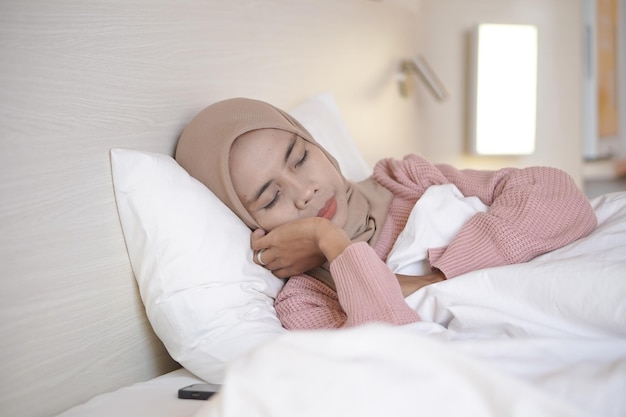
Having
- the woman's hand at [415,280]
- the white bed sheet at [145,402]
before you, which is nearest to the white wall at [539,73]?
the woman's hand at [415,280]

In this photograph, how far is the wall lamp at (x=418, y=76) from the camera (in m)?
2.66

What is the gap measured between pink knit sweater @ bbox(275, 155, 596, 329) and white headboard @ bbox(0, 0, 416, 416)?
1.11 ft

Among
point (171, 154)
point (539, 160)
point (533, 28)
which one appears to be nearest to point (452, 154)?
point (539, 160)

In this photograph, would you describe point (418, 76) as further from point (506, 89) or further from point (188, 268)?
point (188, 268)

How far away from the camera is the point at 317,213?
4.63ft

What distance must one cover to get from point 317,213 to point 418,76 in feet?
5.34

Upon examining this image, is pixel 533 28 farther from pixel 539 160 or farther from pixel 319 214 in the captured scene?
pixel 319 214

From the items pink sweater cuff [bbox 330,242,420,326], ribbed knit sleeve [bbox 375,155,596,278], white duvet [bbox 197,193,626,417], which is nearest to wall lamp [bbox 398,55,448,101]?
ribbed knit sleeve [bbox 375,155,596,278]

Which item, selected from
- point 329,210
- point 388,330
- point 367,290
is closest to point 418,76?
point 329,210

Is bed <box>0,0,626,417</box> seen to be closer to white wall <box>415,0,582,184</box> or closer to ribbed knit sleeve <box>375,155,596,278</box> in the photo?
ribbed knit sleeve <box>375,155,596,278</box>

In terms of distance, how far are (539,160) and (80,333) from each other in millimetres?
2615

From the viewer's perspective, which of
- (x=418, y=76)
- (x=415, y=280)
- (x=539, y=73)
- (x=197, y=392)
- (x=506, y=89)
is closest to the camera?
(x=197, y=392)

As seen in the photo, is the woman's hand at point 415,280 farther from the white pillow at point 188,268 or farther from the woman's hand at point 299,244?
the white pillow at point 188,268

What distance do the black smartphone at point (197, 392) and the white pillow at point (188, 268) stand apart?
0.20 feet
